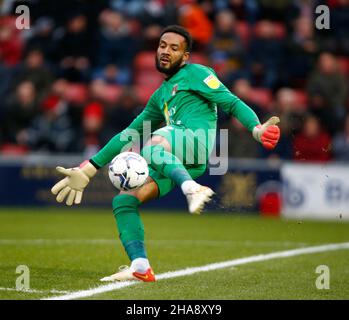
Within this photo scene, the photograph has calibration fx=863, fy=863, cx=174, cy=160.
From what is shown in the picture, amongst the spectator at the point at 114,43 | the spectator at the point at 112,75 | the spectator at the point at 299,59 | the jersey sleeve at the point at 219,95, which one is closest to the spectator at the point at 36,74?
the spectator at the point at 112,75

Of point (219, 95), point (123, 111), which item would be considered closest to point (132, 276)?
point (219, 95)

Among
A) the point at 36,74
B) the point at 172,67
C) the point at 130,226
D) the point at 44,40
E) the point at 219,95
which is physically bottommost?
the point at 130,226

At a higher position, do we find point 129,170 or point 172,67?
point 172,67

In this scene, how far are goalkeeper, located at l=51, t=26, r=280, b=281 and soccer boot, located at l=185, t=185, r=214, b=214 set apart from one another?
1.53 ft

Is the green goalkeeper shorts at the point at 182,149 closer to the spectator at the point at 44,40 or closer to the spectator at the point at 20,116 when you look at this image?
the spectator at the point at 20,116

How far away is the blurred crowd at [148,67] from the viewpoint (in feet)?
50.0

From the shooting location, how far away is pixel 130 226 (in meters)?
7.00

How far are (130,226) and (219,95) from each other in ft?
4.22

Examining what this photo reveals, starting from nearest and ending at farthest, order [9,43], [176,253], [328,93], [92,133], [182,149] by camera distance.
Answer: [182,149]
[176,253]
[92,133]
[328,93]
[9,43]

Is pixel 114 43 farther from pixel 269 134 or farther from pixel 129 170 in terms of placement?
pixel 269 134

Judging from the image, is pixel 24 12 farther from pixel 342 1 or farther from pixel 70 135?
pixel 342 1

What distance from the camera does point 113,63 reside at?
16766 mm

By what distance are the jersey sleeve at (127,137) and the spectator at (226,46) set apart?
349 inches
